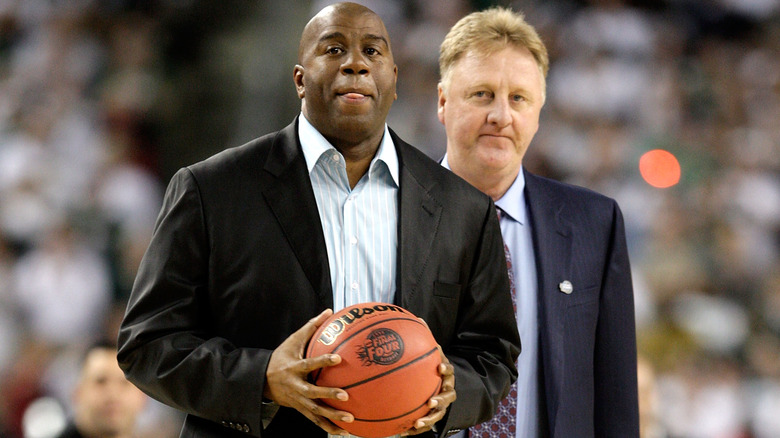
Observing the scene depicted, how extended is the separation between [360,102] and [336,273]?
1.25 feet

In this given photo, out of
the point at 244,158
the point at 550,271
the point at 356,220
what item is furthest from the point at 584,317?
the point at 244,158

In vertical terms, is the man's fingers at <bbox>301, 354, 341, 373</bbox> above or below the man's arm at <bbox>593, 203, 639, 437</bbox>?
above

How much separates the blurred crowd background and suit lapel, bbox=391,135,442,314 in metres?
3.26

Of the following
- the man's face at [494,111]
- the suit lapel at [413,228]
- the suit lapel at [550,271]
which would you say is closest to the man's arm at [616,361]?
the suit lapel at [550,271]

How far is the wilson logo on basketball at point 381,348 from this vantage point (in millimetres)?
1781

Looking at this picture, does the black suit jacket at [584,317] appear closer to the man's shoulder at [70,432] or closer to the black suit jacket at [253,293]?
the black suit jacket at [253,293]

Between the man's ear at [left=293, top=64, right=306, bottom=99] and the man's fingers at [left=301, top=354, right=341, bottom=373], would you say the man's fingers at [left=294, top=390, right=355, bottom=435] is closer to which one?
the man's fingers at [left=301, top=354, right=341, bottom=373]

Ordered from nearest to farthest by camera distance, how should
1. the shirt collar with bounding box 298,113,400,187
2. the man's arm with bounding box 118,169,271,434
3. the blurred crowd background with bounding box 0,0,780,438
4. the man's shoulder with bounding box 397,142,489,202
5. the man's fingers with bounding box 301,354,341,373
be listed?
the man's fingers with bounding box 301,354,341,373 < the man's arm with bounding box 118,169,271,434 < the shirt collar with bounding box 298,113,400,187 < the man's shoulder with bounding box 397,142,489,202 < the blurred crowd background with bounding box 0,0,780,438

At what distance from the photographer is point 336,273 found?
204 cm

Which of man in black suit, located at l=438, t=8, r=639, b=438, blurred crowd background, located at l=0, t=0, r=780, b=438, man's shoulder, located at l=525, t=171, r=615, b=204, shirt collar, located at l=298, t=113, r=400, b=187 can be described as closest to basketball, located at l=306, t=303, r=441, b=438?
shirt collar, located at l=298, t=113, r=400, b=187

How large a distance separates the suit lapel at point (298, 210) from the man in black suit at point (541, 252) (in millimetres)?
784

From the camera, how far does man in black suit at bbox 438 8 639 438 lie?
102 inches

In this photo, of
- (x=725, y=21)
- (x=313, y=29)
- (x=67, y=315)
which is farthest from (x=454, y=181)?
(x=725, y=21)

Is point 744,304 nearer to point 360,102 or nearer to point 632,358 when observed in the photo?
point 632,358
